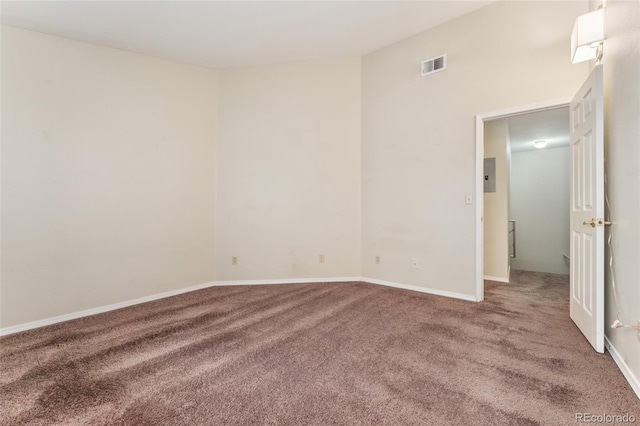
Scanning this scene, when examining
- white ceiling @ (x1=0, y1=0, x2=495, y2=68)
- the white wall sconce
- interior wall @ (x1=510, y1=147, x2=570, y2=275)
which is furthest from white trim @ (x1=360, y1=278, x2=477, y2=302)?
interior wall @ (x1=510, y1=147, x2=570, y2=275)

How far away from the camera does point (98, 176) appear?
318 centimetres

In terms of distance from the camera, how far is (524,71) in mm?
2893

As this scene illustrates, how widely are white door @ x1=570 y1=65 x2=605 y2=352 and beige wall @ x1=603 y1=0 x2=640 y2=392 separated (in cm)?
8

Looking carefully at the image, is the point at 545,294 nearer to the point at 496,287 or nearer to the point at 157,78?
the point at 496,287

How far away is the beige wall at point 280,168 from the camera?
13.7 ft

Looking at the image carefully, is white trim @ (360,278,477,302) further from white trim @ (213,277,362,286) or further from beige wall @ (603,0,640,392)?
beige wall @ (603,0,640,392)

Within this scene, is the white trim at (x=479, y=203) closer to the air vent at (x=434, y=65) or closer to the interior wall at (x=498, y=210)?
the air vent at (x=434, y=65)

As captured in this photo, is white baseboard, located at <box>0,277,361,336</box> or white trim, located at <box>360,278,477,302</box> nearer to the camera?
white baseboard, located at <box>0,277,361,336</box>

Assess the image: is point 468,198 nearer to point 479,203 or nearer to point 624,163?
point 479,203

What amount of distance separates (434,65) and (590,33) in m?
1.53

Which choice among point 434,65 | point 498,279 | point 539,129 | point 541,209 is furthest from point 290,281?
point 541,209

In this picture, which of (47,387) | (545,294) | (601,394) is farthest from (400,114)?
(47,387)

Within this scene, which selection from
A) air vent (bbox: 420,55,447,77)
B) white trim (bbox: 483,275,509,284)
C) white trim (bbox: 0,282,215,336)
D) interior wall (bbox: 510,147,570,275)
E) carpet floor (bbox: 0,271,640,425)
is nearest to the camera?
carpet floor (bbox: 0,271,640,425)

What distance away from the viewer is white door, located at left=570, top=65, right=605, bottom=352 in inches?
78.6
